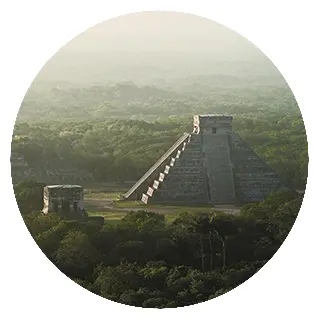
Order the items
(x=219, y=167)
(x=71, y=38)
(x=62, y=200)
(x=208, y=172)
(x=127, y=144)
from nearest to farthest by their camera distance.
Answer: (x=71, y=38) → (x=62, y=200) → (x=127, y=144) → (x=208, y=172) → (x=219, y=167)

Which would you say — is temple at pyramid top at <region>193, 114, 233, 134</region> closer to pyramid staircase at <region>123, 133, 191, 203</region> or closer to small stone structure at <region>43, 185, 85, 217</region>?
pyramid staircase at <region>123, 133, 191, 203</region>

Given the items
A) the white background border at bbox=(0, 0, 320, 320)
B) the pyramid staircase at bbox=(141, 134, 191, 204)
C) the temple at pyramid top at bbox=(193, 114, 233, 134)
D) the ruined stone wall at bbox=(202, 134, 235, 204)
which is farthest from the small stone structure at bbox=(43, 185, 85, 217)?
the temple at pyramid top at bbox=(193, 114, 233, 134)

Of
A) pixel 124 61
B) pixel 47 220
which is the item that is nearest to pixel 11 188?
pixel 47 220

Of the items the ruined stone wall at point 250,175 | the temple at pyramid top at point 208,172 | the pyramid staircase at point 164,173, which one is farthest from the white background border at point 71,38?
the pyramid staircase at point 164,173

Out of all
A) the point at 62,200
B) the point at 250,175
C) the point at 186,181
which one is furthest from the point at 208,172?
the point at 62,200

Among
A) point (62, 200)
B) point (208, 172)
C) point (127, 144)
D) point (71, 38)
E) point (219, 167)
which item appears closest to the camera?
point (71, 38)

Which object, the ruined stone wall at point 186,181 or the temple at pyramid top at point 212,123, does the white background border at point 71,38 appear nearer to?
the temple at pyramid top at point 212,123

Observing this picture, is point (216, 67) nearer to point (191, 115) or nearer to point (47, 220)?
point (191, 115)

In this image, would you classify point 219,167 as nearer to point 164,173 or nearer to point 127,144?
point 164,173
